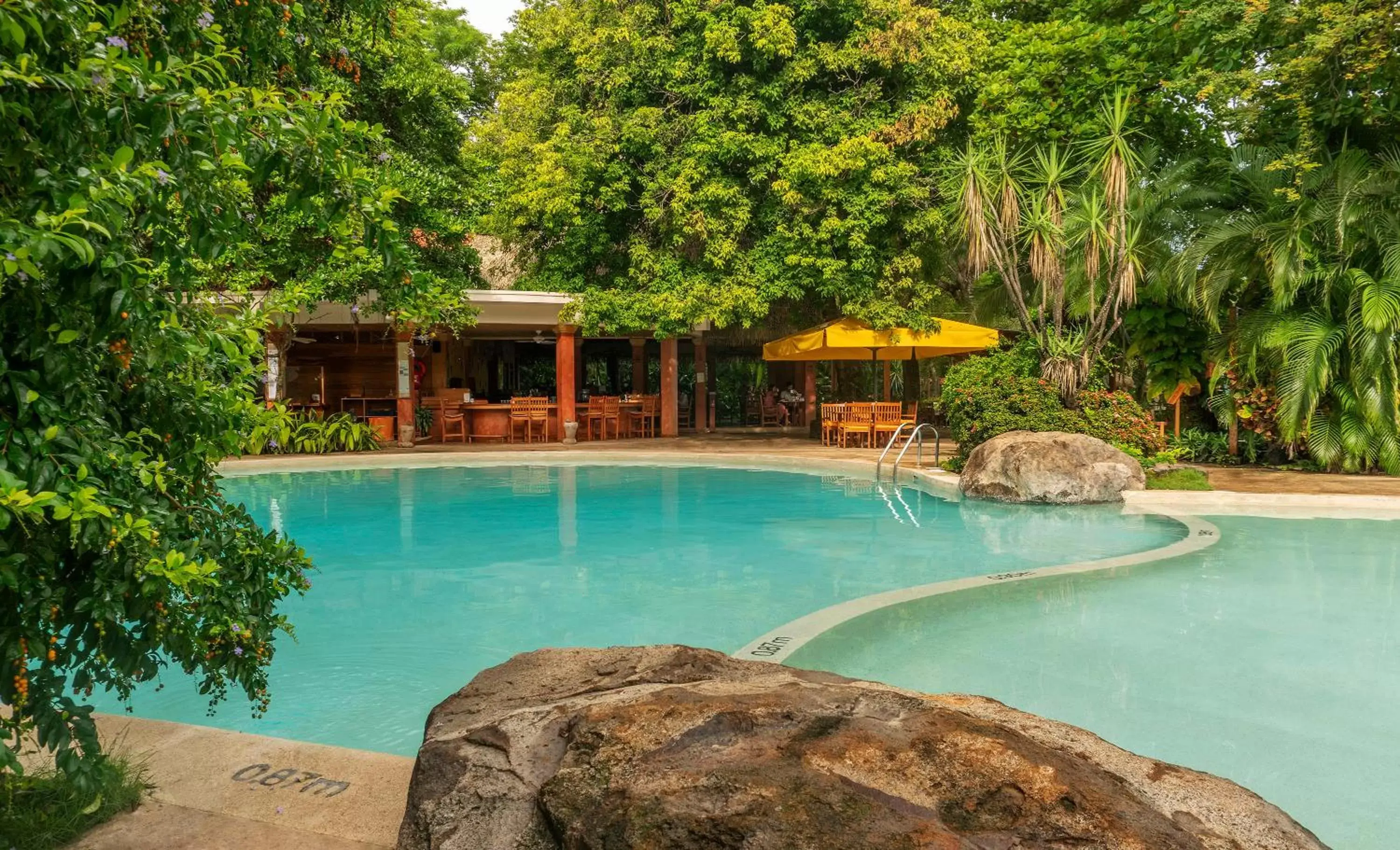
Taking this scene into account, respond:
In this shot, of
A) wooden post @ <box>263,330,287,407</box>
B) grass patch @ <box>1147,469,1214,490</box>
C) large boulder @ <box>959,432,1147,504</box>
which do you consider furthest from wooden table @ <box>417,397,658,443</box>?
grass patch @ <box>1147,469,1214,490</box>

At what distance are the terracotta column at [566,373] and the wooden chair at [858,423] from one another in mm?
5195

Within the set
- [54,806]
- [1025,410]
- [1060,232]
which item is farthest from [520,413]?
[54,806]

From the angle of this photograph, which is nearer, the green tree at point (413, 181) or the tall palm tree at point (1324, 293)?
the tall palm tree at point (1324, 293)

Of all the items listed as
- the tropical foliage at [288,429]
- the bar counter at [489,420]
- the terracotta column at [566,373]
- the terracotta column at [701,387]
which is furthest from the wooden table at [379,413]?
the tropical foliage at [288,429]

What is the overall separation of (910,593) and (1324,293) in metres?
9.42

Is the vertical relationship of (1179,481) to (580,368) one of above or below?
below

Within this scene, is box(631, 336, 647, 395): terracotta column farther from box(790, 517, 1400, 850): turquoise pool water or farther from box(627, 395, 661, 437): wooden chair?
box(790, 517, 1400, 850): turquoise pool water

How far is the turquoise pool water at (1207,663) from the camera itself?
4125 mm

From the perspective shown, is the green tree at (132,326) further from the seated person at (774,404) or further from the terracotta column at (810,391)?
the seated person at (774,404)

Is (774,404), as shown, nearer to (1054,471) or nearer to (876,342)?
(876,342)

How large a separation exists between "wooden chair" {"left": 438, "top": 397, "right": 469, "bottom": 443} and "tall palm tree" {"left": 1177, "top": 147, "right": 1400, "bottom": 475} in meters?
12.7

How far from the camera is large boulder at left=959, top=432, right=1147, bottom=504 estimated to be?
10484 mm

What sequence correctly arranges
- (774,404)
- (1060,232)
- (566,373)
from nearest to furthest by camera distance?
1. (1060,232)
2. (566,373)
3. (774,404)

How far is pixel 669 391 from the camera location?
19.7m
